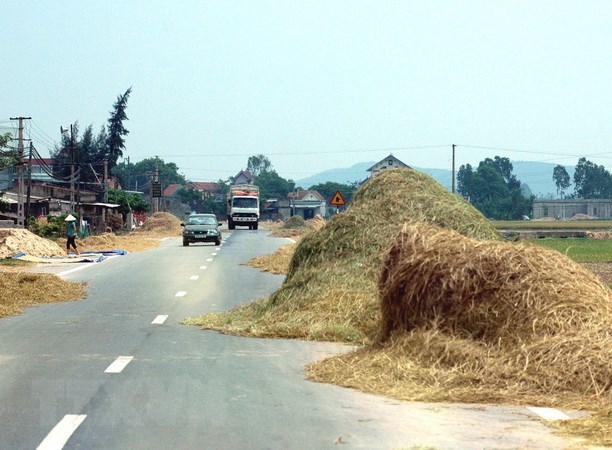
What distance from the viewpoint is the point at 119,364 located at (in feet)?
40.5

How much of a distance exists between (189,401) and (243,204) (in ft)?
288

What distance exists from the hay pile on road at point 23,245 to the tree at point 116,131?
9899 cm

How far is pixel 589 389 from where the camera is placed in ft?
31.7

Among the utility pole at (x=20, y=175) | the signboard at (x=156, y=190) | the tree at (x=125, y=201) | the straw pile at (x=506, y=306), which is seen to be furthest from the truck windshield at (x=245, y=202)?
the straw pile at (x=506, y=306)

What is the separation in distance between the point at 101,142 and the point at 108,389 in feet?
456

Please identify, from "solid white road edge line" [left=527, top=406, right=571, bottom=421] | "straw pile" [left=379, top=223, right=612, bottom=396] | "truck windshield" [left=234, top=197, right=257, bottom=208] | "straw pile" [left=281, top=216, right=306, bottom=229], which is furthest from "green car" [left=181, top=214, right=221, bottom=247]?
"solid white road edge line" [left=527, top=406, right=571, bottom=421]

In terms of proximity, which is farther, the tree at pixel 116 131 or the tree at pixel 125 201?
the tree at pixel 116 131

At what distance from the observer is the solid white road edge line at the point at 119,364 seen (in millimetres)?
11820

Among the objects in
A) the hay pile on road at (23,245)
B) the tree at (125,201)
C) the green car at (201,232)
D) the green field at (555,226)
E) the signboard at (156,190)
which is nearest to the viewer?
the hay pile on road at (23,245)

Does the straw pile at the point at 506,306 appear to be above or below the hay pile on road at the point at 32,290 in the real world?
above

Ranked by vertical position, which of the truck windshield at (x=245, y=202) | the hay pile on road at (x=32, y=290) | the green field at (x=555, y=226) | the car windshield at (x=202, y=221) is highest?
the truck windshield at (x=245, y=202)

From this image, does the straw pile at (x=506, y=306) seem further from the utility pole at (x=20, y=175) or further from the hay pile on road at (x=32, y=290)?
the utility pole at (x=20, y=175)

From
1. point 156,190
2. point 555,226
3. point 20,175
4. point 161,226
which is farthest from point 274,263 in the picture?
point 156,190

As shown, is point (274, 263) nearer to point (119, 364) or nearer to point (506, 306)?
point (119, 364)
